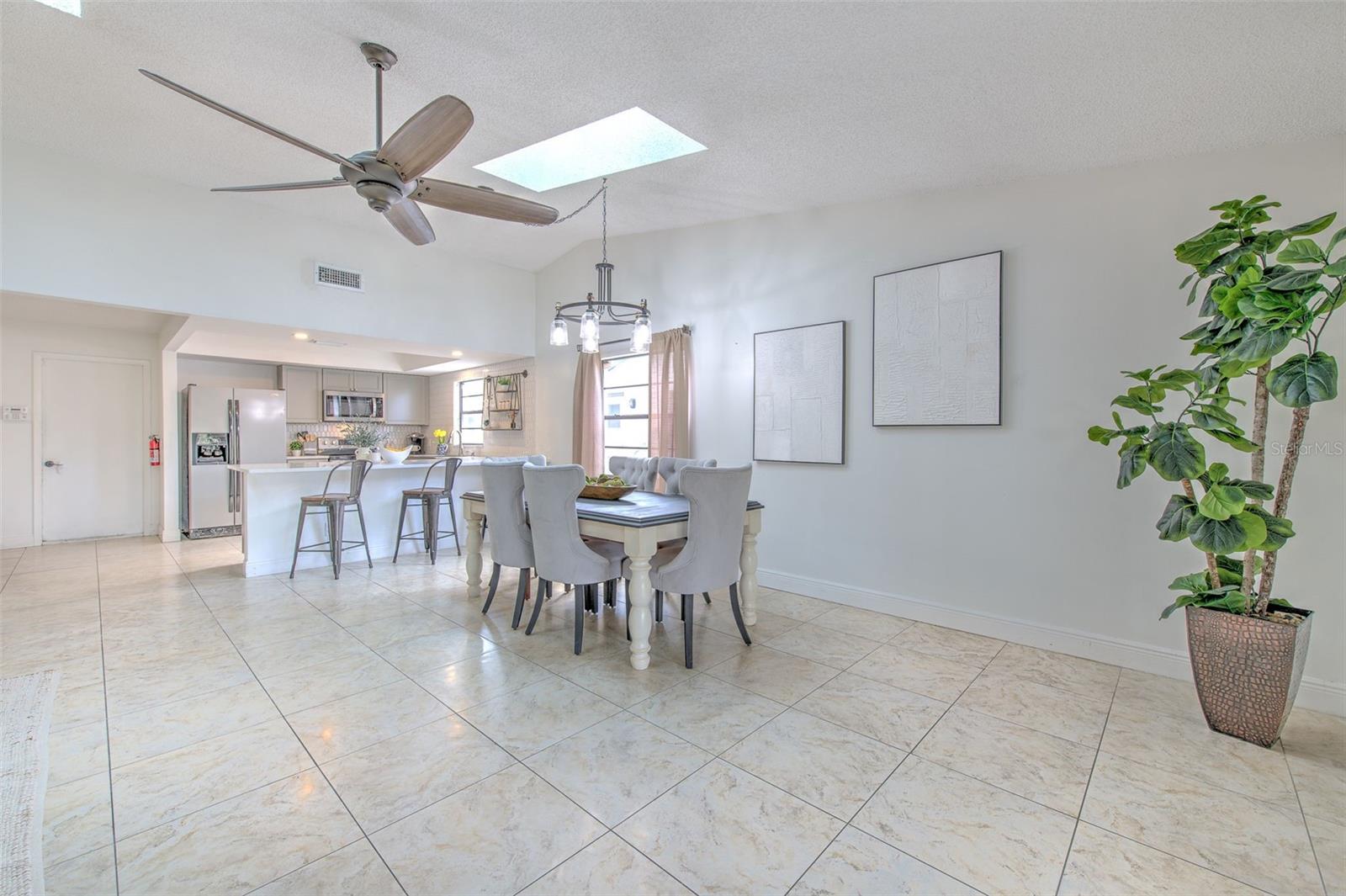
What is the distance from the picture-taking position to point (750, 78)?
2529 mm

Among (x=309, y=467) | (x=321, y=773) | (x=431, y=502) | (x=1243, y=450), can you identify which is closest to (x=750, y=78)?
(x=1243, y=450)

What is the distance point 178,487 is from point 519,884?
719 centimetres

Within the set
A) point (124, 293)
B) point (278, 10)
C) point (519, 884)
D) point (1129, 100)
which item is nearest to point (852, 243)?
point (1129, 100)

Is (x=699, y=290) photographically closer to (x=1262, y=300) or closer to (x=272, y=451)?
(x=1262, y=300)

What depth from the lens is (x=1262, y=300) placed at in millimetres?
1992

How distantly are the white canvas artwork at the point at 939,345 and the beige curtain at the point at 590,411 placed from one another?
2.80m

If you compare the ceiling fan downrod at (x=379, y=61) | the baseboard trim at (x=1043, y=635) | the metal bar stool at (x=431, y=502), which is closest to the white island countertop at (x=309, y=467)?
the metal bar stool at (x=431, y=502)

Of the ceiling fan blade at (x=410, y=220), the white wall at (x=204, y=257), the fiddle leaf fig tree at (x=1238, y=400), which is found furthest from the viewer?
the white wall at (x=204, y=257)

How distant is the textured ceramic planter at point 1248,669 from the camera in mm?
2109

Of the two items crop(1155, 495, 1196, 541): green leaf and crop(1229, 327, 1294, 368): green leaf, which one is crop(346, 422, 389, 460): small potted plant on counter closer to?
crop(1155, 495, 1196, 541): green leaf

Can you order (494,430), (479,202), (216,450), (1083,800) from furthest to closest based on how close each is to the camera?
1. (494,430)
2. (216,450)
3. (479,202)
4. (1083,800)

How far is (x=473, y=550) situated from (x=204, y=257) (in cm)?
312

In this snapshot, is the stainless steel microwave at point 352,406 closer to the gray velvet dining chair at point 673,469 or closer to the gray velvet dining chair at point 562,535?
the gray velvet dining chair at point 673,469
